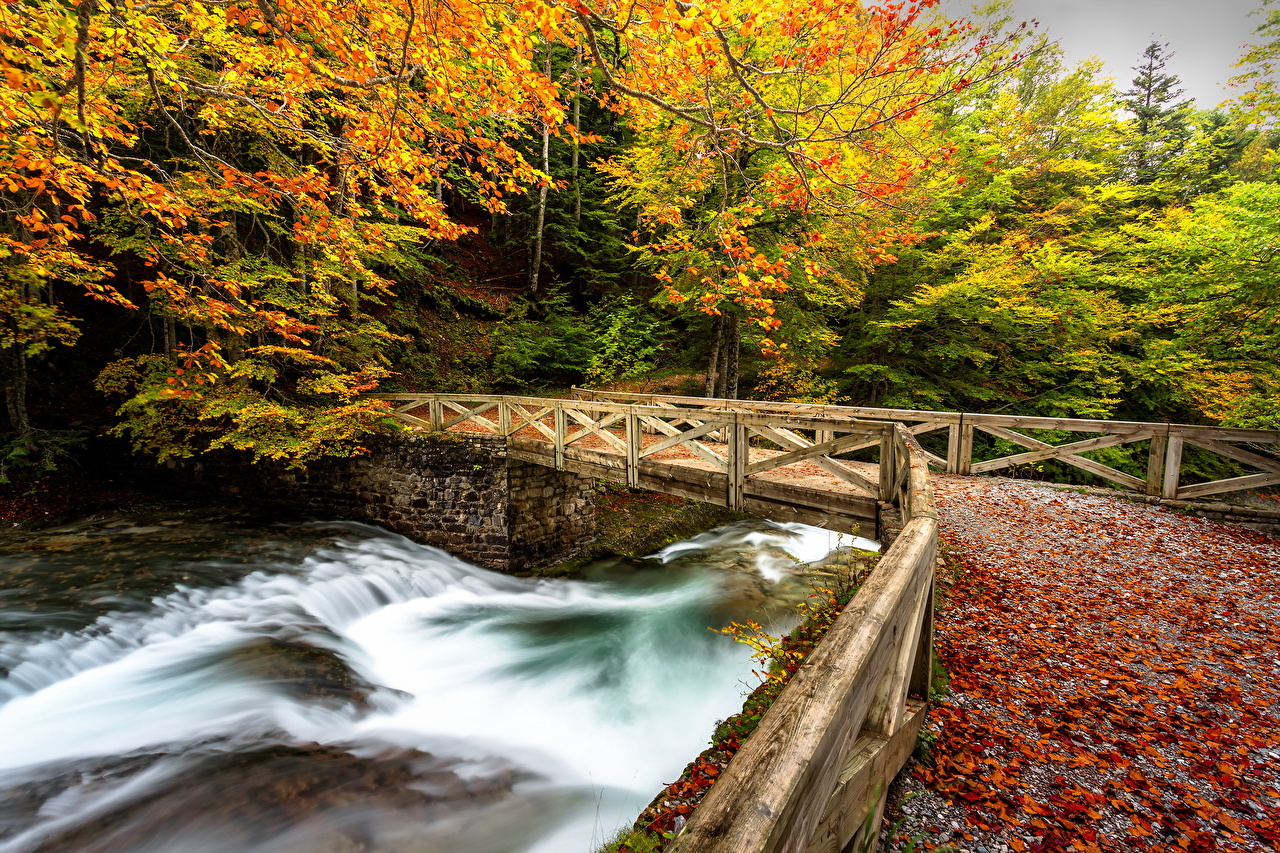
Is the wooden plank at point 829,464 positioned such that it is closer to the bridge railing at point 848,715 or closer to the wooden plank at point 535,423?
the bridge railing at point 848,715

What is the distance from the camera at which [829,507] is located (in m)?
5.70

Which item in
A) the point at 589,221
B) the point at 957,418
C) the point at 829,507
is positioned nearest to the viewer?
the point at 829,507

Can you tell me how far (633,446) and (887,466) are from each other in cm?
361

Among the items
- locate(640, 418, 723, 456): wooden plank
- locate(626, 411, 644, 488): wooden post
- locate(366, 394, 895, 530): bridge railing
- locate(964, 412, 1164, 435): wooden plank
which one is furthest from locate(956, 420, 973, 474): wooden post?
locate(626, 411, 644, 488): wooden post

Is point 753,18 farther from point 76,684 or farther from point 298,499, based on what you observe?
point 298,499

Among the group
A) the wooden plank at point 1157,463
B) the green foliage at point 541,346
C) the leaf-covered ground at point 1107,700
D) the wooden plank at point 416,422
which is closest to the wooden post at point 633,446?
the leaf-covered ground at point 1107,700

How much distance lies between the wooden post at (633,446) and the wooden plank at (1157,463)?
729 cm

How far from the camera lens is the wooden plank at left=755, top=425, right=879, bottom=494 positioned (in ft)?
18.2

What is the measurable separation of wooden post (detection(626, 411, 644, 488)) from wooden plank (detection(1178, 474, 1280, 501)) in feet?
24.9

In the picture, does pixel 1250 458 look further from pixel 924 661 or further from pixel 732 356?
pixel 732 356

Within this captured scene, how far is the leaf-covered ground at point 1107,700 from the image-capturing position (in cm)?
219

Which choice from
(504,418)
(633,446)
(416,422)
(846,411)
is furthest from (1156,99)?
(416,422)

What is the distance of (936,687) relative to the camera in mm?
3035

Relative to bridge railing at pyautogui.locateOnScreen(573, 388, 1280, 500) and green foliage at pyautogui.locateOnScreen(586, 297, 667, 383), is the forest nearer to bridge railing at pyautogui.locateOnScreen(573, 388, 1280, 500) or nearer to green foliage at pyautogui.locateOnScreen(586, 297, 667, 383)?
green foliage at pyautogui.locateOnScreen(586, 297, 667, 383)
